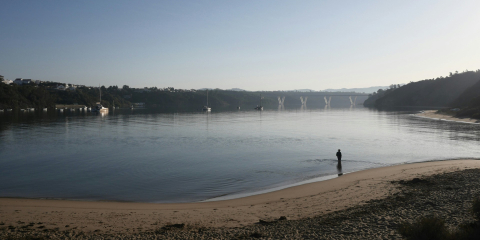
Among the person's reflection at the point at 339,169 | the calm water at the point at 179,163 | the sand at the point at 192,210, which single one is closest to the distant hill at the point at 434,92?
the calm water at the point at 179,163

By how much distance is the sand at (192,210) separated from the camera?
10.8m

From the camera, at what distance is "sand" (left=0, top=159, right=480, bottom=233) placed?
35.5 ft

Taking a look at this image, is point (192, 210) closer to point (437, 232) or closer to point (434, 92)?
point (437, 232)

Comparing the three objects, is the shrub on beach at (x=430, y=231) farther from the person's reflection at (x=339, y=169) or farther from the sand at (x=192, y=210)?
the person's reflection at (x=339, y=169)

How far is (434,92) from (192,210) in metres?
193

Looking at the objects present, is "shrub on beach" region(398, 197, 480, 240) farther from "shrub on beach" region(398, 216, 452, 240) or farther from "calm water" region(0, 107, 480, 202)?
"calm water" region(0, 107, 480, 202)

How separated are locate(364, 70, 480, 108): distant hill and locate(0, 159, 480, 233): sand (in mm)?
164409

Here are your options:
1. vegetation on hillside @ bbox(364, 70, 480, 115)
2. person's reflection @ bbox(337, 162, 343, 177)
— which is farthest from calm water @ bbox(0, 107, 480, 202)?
vegetation on hillside @ bbox(364, 70, 480, 115)

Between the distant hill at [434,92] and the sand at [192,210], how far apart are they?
164409 millimetres

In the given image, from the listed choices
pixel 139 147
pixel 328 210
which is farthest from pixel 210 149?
pixel 328 210

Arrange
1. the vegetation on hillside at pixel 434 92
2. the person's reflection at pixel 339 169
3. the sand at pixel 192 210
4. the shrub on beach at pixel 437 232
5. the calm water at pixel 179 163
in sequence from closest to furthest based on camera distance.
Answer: the shrub on beach at pixel 437 232
the sand at pixel 192 210
the calm water at pixel 179 163
the person's reflection at pixel 339 169
the vegetation on hillside at pixel 434 92

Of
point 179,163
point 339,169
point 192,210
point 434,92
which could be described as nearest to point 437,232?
point 192,210

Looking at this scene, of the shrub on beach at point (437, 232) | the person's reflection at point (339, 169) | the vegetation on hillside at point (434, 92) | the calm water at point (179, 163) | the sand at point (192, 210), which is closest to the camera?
the shrub on beach at point (437, 232)

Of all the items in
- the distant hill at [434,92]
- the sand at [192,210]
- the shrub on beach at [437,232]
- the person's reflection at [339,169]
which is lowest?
the person's reflection at [339,169]
